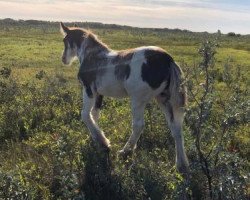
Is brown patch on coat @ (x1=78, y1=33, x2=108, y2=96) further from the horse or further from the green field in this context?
the green field

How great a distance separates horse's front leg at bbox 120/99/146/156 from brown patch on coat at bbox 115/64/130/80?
491 millimetres

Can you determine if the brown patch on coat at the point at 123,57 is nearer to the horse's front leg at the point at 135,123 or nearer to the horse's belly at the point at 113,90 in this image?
the horse's belly at the point at 113,90

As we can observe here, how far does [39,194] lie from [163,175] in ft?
6.18

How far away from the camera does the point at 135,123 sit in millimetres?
8688

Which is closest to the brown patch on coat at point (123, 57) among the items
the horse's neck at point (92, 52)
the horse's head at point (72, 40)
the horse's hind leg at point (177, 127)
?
the horse's neck at point (92, 52)

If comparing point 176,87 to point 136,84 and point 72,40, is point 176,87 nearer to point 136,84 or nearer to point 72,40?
point 136,84

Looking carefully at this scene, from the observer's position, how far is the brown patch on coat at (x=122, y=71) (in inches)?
337

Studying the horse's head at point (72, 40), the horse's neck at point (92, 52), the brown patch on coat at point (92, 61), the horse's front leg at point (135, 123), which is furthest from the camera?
the horse's head at point (72, 40)

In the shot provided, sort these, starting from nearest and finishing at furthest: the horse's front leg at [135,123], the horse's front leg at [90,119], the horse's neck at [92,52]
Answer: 1. the horse's front leg at [135,123]
2. the horse's front leg at [90,119]
3. the horse's neck at [92,52]

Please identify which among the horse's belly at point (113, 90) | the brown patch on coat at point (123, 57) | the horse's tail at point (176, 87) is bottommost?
the horse's belly at point (113, 90)

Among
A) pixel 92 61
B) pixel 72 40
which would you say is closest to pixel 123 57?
pixel 92 61

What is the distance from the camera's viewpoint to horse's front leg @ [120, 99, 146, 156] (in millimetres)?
8484

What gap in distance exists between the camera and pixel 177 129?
A: 8.45 m

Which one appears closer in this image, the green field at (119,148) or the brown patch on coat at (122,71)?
the green field at (119,148)
